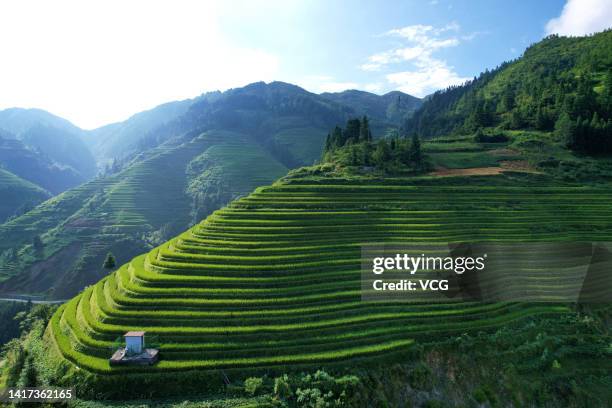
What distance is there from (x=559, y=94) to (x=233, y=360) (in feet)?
337

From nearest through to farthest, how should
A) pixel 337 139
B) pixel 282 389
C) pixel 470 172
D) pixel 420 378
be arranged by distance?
pixel 282 389 → pixel 420 378 → pixel 470 172 → pixel 337 139

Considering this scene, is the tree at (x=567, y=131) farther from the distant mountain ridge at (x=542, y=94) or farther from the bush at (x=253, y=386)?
the bush at (x=253, y=386)

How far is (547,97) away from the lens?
3615 inches

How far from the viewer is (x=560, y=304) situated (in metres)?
32.8

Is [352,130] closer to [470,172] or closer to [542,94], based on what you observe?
[470,172]

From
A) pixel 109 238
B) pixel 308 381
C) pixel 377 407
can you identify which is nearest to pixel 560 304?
pixel 377 407

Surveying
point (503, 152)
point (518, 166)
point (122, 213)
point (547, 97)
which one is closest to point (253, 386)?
point (518, 166)

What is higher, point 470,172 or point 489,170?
point 489,170

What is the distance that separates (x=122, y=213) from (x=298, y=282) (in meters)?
110

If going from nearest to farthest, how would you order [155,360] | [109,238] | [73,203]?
[155,360] → [109,238] → [73,203]

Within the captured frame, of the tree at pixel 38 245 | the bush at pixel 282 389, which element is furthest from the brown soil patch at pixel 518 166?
the tree at pixel 38 245

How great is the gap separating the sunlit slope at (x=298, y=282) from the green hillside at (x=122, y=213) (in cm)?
7046

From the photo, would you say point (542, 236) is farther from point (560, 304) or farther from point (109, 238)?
point (109, 238)

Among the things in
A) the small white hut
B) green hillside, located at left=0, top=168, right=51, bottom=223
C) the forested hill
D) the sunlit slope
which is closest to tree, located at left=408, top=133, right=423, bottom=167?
the sunlit slope
